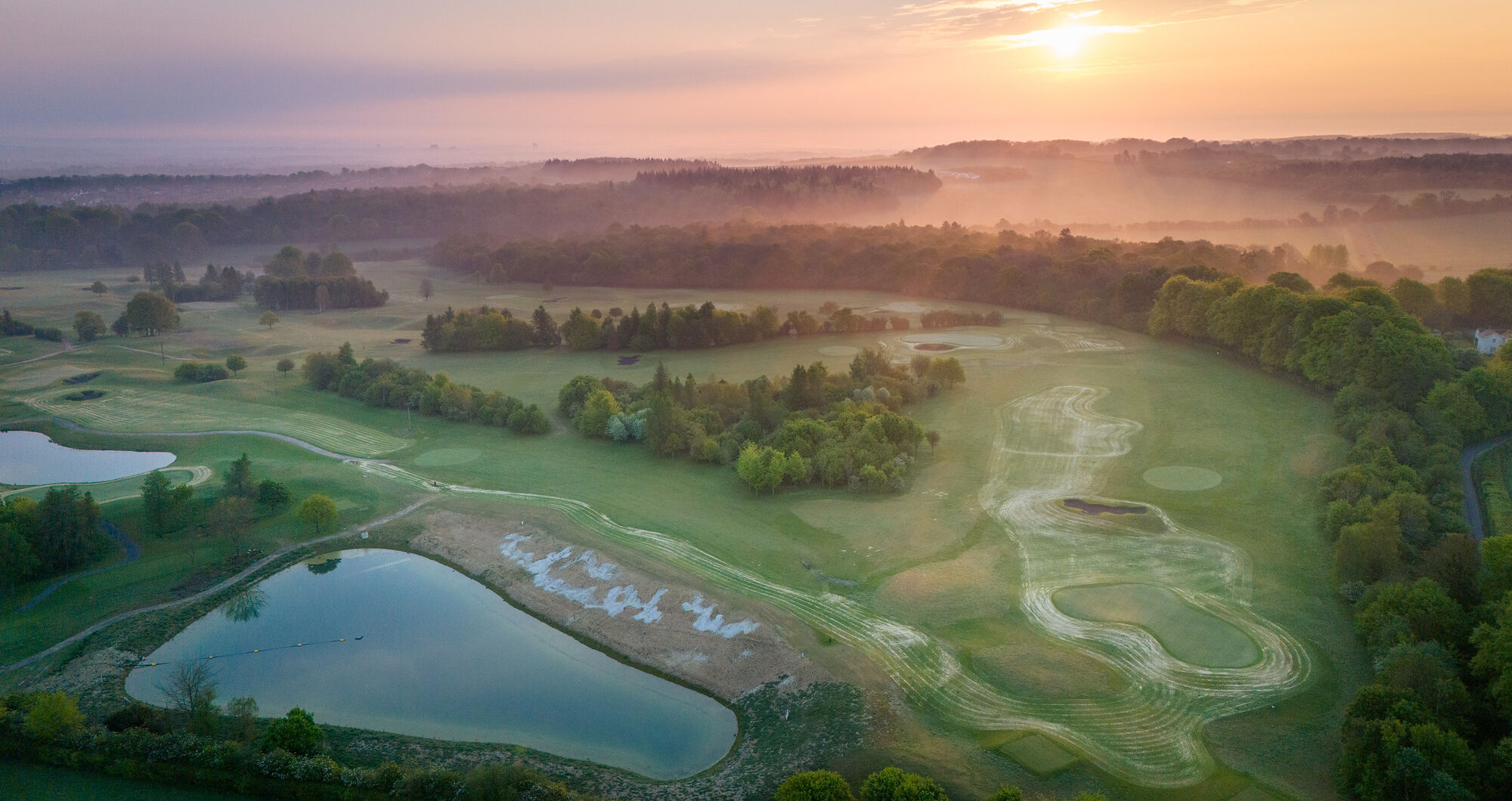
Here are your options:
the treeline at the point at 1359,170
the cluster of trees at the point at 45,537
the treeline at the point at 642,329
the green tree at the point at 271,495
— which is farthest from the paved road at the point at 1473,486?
the cluster of trees at the point at 45,537

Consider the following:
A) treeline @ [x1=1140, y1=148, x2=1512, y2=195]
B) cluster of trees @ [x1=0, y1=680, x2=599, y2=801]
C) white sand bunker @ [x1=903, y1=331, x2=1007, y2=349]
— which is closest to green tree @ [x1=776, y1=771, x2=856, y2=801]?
cluster of trees @ [x1=0, y1=680, x2=599, y2=801]

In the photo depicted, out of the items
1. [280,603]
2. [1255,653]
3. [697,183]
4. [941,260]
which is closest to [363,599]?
[280,603]

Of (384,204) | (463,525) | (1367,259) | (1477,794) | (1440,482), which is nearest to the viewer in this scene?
(1477,794)

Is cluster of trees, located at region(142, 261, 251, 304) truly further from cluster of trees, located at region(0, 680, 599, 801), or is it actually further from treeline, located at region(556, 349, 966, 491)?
cluster of trees, located at region(0, 680, 599, 801)

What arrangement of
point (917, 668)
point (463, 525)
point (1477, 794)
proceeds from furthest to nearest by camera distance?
1. point (463, 525)
2. point (917, 668)
3. point (1477, 794)

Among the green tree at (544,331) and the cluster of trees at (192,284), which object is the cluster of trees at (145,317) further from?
the green tree at (544,331)

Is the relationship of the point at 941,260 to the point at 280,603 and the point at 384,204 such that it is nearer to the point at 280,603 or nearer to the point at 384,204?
the point at 280,603

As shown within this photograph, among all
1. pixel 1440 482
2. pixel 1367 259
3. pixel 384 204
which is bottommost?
pixel 1440 482

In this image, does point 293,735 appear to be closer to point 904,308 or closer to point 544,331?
point 544,331
